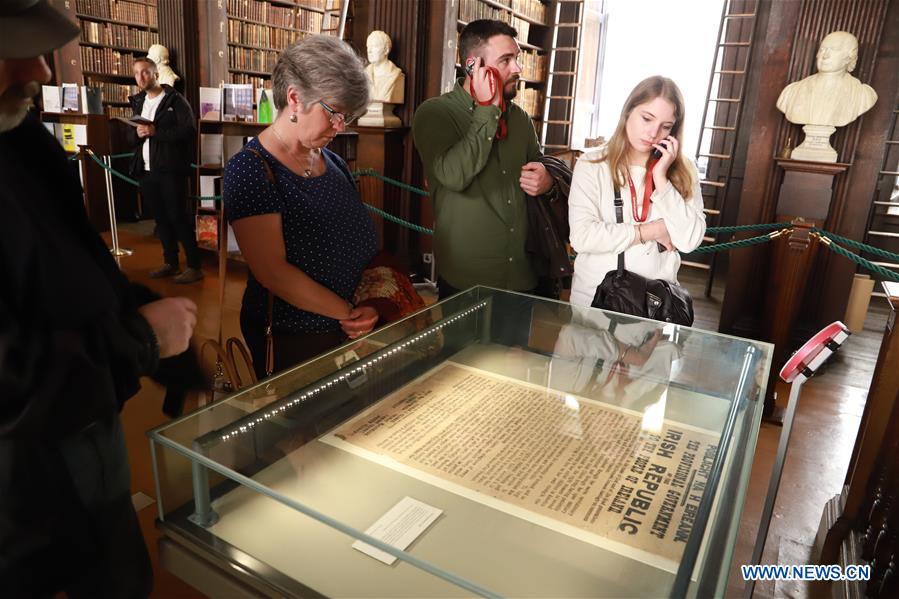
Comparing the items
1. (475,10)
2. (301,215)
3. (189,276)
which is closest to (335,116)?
(301,215)

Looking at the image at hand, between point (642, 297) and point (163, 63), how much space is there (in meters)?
6.23

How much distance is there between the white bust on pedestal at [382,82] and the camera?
180 inches

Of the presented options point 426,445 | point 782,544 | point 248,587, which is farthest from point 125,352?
point 782,544

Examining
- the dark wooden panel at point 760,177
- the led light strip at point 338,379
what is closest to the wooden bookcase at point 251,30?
the dark wooden panel at point 760,177

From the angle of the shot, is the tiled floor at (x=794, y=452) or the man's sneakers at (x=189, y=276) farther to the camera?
the man's sneakers at (x=189, y=276)

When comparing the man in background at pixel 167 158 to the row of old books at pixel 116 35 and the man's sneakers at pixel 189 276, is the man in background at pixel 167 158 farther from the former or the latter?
the row of old books at pixel 116 35

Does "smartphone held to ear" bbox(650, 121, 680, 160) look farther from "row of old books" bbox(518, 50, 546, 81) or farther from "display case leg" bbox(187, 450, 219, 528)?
"row of old books" bbox(518, 50, 546, 81)

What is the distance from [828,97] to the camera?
3.70 meters

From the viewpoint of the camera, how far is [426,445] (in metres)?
1.01

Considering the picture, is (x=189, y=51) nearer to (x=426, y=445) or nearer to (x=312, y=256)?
(x=312, y=256)

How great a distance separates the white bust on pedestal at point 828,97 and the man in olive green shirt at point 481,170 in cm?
256

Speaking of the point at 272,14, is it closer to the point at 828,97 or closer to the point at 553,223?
the point at 828,97

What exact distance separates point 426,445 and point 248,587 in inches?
13.5

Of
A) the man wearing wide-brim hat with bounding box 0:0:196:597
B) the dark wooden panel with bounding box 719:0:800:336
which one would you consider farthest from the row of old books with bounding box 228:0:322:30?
the man wearing wide-brim hat with bounding box 0:0:196:597
